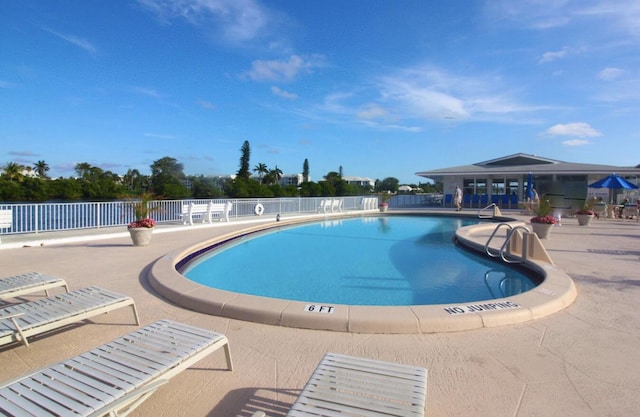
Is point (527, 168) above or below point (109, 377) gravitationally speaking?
above

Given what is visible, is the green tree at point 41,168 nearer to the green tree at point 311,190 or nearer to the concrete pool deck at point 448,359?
the green tree at point 311,190

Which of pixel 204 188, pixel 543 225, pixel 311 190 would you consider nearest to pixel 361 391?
pixel 543 225

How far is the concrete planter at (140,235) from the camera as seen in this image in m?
8.29

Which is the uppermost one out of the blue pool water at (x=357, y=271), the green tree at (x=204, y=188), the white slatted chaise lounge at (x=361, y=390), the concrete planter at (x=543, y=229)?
the green tree at (x=204, y=188)

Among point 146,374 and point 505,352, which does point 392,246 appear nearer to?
point 505,352

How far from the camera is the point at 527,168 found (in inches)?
922

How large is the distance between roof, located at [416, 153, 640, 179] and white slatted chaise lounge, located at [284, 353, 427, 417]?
23.6 meters

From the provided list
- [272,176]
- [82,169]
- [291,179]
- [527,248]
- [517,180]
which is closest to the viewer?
[527,248]

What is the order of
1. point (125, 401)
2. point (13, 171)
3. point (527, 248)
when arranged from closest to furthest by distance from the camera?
point (125, 401) < point (527, 248) < point (13, 171)

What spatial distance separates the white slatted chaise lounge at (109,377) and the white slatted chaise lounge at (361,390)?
0.67 metres

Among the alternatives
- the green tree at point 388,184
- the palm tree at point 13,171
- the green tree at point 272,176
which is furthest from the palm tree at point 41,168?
the green tree at point 388,184

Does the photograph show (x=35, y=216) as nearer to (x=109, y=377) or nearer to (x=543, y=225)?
(x=109, y=377)

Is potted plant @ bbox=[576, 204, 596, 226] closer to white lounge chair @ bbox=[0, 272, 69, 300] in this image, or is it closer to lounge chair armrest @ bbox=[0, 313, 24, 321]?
white lounge chair @ bbox=[0, 272, 69, 300]

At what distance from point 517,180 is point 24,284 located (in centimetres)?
2640
